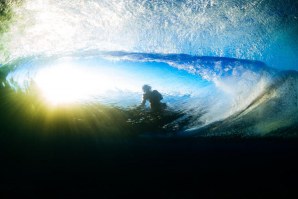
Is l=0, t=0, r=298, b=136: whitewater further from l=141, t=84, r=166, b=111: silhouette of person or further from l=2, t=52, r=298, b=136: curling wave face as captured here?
l=141, t=84, r=166, b=111: silhouette of person

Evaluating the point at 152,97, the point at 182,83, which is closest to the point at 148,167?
the point at 152,97

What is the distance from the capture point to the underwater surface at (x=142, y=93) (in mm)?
4207

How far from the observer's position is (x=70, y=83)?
5883mm

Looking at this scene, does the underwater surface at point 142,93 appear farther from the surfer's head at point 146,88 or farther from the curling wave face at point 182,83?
the surfer's head at point 146,88

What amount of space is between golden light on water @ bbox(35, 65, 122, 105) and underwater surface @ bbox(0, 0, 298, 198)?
28 millimetres

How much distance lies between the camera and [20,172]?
25.2 ft

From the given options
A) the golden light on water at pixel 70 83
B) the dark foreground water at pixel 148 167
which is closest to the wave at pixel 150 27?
the golden light on water at pixel 70 83

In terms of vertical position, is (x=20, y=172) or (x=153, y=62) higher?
(x=153, y=62)

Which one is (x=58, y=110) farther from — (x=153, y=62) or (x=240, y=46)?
(x=240, y=46)

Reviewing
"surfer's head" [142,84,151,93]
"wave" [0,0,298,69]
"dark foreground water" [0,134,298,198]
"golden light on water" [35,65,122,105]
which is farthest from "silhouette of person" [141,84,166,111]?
"dark foreground water" [0,134,298,198]

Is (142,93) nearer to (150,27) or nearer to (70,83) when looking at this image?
(70,83)

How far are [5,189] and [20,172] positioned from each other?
25.3 inches

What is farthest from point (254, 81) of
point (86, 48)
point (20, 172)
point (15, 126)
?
point (20, 172)

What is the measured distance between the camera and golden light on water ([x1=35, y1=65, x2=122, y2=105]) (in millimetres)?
5449
